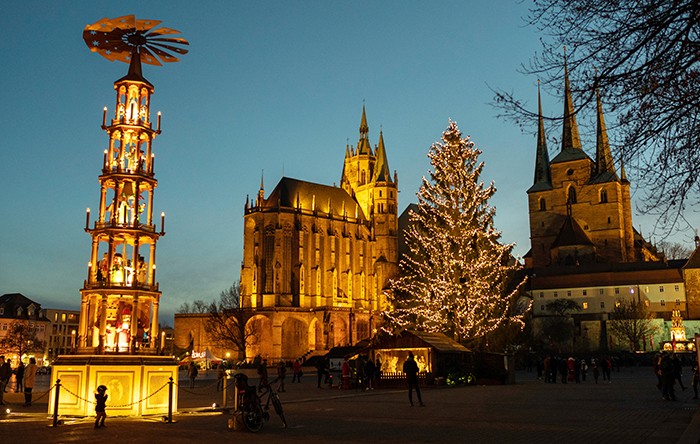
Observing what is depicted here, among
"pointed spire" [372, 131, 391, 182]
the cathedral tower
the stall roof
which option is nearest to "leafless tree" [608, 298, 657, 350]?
the cathedral tower

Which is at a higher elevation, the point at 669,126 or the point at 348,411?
the point at 669,126

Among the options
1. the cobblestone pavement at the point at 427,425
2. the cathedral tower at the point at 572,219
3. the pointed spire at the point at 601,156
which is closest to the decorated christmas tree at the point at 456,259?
the cobblestone pavement at the point at 427,425

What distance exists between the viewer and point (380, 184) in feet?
306

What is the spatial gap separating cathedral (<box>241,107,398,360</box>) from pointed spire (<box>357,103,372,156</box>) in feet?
14.0

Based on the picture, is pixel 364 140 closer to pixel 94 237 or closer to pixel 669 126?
pixel 94 237

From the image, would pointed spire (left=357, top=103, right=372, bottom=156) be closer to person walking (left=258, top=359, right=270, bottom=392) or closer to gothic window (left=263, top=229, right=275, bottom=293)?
gothic window (left=263, top=229, right=275, bottom=293)

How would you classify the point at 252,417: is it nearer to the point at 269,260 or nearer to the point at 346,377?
the point at 346,377

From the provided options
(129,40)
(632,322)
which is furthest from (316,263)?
(129,40)

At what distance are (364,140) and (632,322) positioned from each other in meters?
47.1

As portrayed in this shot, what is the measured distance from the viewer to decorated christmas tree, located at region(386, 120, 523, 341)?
1113 inches

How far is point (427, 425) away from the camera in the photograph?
12180mm

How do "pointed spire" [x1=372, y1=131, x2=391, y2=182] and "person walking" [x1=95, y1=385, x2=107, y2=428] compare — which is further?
"pointed spire" [x1=372, y1=131, x2=391, y2=182]

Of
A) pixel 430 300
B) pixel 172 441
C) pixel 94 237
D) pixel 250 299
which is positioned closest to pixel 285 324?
pixel 250 299

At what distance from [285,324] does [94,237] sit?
60373 mm
